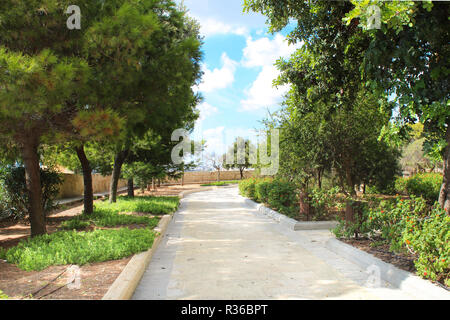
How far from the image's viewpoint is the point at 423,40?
4516mm

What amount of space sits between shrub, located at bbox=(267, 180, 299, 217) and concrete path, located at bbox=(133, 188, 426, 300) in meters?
1.91

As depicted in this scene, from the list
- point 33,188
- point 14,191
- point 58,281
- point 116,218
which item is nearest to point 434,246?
point 58,281

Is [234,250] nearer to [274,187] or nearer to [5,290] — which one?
[5,290]

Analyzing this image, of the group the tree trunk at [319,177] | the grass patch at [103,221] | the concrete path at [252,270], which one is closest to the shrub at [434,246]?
the concrete path at [252,270]

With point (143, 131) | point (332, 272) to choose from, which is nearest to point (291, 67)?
point (143, 131)

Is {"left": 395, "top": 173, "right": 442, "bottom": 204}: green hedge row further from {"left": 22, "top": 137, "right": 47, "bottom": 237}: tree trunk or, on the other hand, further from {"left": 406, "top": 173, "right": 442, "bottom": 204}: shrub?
{"left": 22, "top": 137, "right": 47, "bottom": 237}: tree trunk

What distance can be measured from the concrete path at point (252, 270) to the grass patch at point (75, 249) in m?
0.50

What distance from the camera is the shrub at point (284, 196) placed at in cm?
1034

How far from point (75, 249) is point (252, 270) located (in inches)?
113

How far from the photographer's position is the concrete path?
4145 millimetres

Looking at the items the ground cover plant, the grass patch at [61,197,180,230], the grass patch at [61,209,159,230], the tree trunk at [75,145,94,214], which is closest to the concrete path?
the ground cover plant

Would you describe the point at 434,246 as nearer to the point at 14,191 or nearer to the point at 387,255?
the point at 387,255

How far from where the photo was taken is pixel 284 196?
34.8ft

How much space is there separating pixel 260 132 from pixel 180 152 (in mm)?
5311
